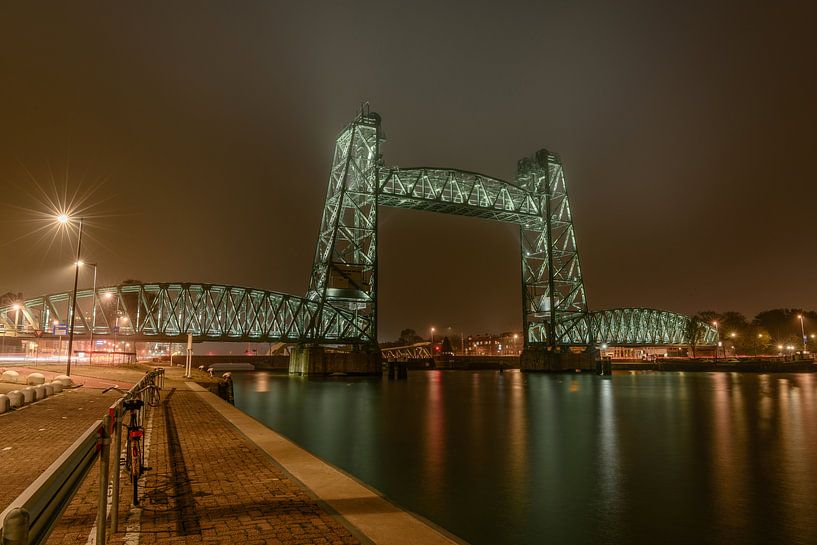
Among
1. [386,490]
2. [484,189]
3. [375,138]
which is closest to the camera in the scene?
[386,490]

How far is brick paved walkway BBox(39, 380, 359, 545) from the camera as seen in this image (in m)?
5.44

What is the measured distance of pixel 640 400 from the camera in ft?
129

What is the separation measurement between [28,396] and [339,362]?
5292 cm

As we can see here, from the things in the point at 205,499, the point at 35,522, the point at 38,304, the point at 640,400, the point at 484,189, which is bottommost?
the point at 640,400

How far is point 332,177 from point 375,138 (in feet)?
25.6

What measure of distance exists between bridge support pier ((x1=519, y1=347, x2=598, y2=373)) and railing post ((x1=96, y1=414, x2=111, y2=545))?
81.9 meters

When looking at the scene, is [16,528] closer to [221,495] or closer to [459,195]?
[221,495]

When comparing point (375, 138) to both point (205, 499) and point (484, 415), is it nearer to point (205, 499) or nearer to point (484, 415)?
point (484, 415)

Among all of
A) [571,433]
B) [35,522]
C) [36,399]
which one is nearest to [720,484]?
[571,433]

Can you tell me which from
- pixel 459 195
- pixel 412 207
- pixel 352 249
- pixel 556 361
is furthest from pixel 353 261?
pixel 556 361

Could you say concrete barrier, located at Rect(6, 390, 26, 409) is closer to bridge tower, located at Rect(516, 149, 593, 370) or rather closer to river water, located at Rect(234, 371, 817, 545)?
river water, located at Rect(234, 371, 817, 545)

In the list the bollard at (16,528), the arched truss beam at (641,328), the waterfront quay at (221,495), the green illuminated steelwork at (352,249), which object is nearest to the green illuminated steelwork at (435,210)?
the green illuminated steelwork at (352,249)

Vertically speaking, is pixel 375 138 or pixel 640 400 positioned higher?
pixel 375 138

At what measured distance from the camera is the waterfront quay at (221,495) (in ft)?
18.0
